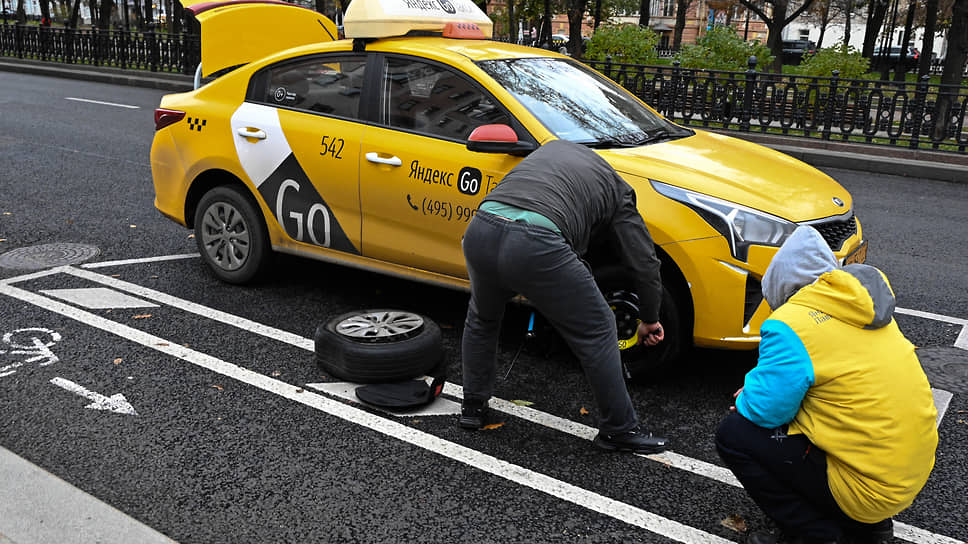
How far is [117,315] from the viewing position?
531 centimetres

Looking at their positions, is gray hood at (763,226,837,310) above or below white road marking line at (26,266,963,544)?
above

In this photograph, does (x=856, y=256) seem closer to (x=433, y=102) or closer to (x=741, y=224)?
(x=741, y=224)

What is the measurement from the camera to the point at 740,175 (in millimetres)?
4328

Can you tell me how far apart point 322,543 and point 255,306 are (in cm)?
276

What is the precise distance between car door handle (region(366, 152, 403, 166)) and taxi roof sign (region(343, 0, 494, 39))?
0.82 m

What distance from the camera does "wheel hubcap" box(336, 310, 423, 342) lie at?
448cm

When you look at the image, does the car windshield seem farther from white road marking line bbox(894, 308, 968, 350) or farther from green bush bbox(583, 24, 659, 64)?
green bush bbox(583, 24, 659, 64)

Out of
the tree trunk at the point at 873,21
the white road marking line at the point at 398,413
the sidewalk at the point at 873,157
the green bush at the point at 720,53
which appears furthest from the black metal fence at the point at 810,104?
the tree trunk at the point at 873,21

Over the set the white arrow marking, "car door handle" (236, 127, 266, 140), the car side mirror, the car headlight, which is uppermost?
the car side mirror

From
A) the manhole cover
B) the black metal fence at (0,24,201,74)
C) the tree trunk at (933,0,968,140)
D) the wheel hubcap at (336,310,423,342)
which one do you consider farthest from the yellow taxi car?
the black metal fence at (0,24,201,74)

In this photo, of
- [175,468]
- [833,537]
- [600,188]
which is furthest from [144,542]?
[833,537]

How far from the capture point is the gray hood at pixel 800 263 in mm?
2809

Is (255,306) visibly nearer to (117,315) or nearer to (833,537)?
(117,315)

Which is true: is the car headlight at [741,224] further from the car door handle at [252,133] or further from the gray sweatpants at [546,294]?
the car door handle at [252,133]
